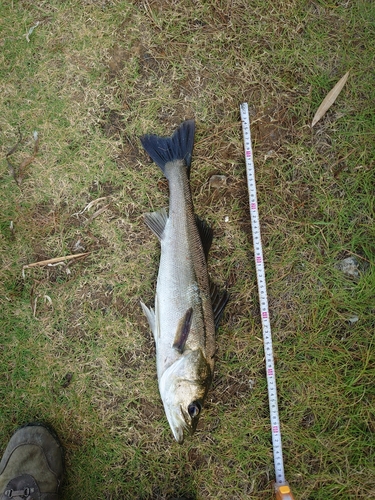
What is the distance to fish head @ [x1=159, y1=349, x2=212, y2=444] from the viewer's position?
2.69 metres

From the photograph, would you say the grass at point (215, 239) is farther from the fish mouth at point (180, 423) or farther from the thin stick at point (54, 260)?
the fish mouth at point (180, 423)

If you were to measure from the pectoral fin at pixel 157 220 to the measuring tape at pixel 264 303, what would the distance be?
0.75 meters

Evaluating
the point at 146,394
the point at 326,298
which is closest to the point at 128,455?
the point at 146,394

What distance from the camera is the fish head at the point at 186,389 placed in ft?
8.82

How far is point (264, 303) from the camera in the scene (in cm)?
316

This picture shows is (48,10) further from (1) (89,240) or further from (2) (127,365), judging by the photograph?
(2) (127,365)

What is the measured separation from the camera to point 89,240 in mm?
3303

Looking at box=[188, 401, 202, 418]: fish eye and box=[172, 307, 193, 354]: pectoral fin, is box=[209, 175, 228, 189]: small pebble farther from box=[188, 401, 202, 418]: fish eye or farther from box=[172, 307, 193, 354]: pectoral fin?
box=[188, 401, 202, 418]: fish eye

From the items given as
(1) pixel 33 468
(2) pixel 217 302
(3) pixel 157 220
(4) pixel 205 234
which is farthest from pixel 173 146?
(1) pixel 33 468

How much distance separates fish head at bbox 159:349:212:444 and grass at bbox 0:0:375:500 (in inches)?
18.3

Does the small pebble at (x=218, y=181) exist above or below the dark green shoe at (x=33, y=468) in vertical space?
above

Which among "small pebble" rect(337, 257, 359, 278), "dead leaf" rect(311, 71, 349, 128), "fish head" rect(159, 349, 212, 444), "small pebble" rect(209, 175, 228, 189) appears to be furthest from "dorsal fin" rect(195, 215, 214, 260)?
"dead leaf" rect(311, 71, 349, 128)

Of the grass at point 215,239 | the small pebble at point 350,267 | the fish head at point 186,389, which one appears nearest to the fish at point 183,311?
the fish head at point 186,389

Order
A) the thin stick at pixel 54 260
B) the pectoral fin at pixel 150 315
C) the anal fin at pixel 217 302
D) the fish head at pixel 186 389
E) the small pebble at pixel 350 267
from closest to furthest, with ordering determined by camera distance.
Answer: the fish head at pixel 186 389
the anal fin at pixel 217 302
the pectoral fin at pixel 150 315
the small pebble at pixel 350 267
the thin stick at pixel 54 260
